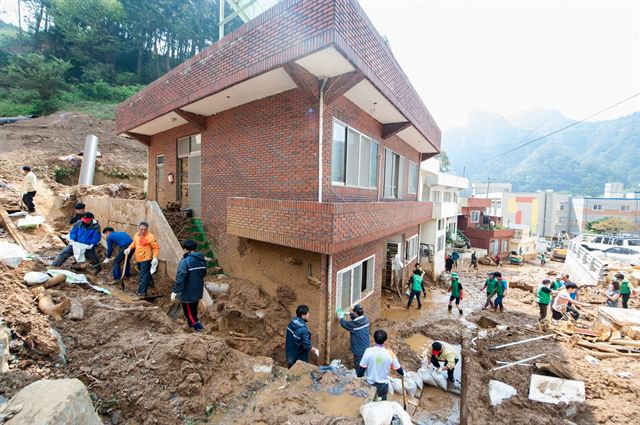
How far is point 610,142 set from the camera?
140 m

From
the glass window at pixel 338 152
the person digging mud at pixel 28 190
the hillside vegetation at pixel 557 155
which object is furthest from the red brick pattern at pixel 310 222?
the hillside vegetation at pixel 557 155

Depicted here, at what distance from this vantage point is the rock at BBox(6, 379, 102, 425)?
1954 millimetres

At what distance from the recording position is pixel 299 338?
190 inches

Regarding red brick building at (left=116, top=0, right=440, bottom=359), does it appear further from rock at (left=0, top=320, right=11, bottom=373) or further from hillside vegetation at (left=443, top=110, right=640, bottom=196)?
→ hillside vegetation at (left=443, top=110, right=640, bottom=196)

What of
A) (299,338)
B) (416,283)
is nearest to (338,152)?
(299,338)

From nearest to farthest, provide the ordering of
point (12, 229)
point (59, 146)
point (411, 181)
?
point (12, 229) → point (411, 181) → point (59, 146)

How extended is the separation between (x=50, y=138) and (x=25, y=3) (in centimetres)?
2808

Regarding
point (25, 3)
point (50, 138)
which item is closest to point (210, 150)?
point (50, 138)

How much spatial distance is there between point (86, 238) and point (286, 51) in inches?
248

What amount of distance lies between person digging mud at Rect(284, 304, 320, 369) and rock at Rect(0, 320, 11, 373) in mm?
3470

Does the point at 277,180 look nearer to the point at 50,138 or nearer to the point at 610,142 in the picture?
the point at 50,138

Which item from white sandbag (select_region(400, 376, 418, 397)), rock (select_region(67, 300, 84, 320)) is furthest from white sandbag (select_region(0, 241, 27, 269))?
white sandbag (select_region(400, 376, 418, 397))

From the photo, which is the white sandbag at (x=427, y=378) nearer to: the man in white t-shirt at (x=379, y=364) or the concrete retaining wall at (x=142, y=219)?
the man in white t-shirt at (x=379, y=364)

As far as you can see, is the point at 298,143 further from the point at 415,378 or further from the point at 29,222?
the point at 29,222
